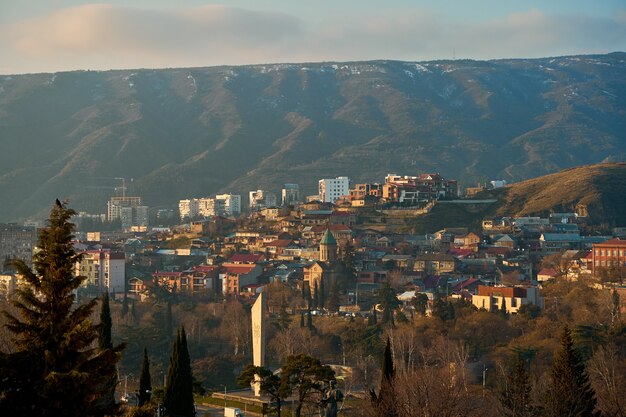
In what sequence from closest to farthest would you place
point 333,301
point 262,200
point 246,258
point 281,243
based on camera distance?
point 333,301 → point 246,258 → point 281,243 → point 262,200

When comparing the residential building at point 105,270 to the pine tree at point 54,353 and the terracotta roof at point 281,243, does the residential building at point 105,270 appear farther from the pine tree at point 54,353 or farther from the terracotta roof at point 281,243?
the pine tree at point 54,353

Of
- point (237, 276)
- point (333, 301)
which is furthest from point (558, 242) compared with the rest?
point (333, 301)

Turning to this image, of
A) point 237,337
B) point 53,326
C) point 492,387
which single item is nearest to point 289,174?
point 237,337

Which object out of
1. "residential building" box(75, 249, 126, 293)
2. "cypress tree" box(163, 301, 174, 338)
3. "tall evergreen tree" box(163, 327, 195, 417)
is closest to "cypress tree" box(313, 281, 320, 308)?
"cypress tree" box(163, 301, 174, 338)

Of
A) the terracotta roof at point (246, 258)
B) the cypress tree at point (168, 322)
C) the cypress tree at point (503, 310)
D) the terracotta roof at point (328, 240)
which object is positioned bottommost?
the cypress tree at point (168, 322)

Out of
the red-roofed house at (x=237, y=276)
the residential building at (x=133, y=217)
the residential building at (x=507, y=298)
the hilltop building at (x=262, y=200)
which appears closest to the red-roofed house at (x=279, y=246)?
the red-roofed house at (x=237, y=276)

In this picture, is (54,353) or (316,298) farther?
(316,298)

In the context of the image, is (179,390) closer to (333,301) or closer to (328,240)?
(333,301)

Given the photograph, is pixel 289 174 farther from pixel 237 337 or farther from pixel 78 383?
pixel 78 383
